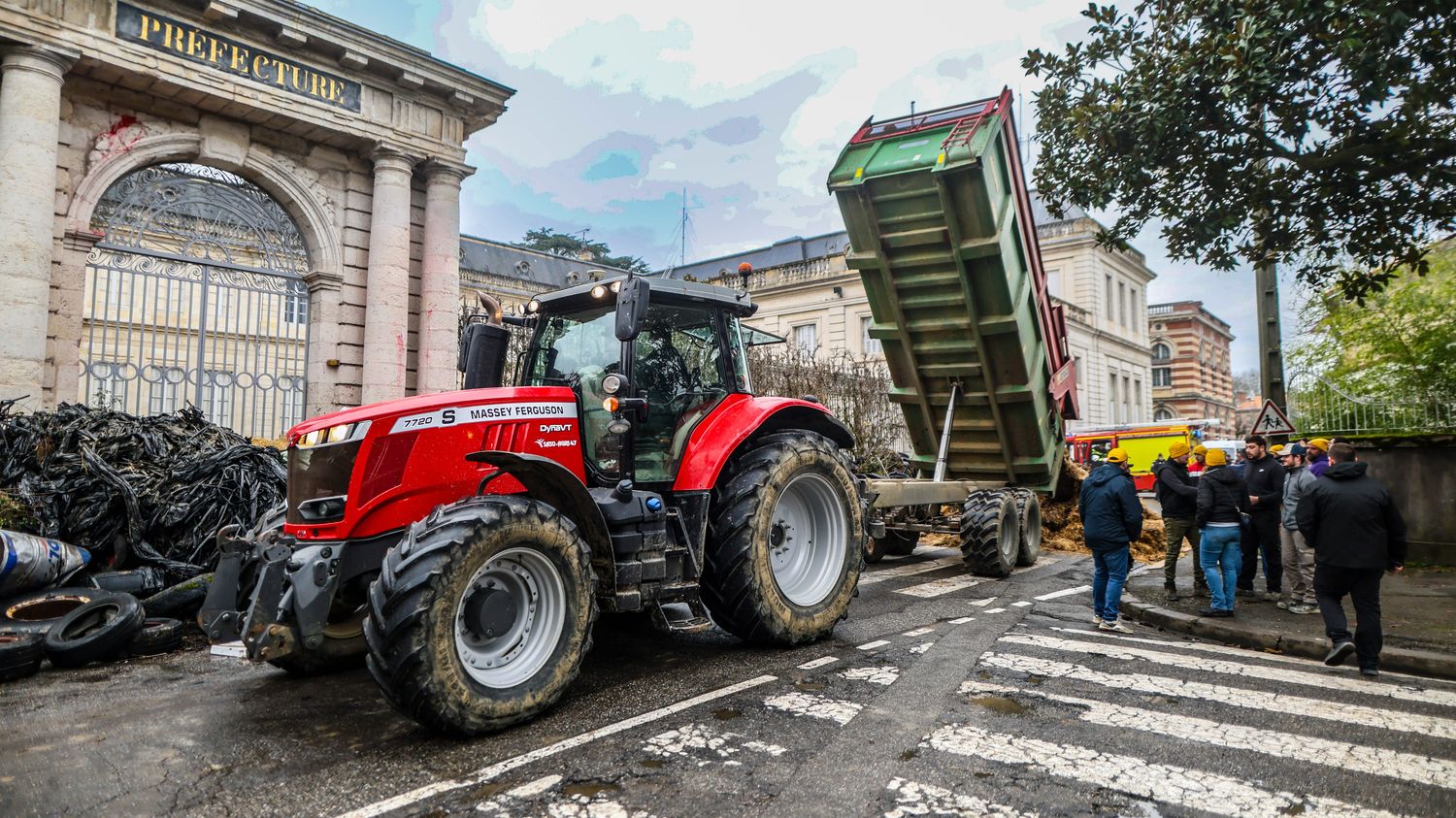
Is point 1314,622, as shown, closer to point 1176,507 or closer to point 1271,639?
point 1271,639

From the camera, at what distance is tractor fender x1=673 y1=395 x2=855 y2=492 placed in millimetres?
5309

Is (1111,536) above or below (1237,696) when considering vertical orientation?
above

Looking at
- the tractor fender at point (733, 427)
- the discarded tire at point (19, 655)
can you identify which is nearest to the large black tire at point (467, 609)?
the tractor fender at point (733, 427)

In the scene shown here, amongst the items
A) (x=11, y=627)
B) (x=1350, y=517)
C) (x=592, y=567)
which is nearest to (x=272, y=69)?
(x=11, y=627)

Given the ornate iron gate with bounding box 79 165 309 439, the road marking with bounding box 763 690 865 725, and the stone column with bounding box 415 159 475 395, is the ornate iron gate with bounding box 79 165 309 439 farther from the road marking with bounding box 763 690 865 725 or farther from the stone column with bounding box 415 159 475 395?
the road marking with bounding box 763 690 865 725

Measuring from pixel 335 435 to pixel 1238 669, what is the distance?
576cm

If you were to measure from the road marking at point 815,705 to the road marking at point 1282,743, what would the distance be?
3.95 ft

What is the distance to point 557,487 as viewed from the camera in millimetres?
4438

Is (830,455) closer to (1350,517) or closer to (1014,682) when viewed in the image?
(1014,682)

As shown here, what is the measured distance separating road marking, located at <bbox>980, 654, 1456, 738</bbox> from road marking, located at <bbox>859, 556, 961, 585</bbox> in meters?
3.39

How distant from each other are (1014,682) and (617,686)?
2333mm

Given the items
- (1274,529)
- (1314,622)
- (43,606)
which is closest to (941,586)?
(1314,622)

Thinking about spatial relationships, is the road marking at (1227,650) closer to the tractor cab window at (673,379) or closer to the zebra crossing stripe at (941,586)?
the zebra crossing stripe at (941,586)

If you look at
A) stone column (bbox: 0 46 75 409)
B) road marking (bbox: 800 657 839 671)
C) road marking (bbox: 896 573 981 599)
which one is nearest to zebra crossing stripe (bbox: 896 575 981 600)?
road marking (bbox: 896 573 981 599)
